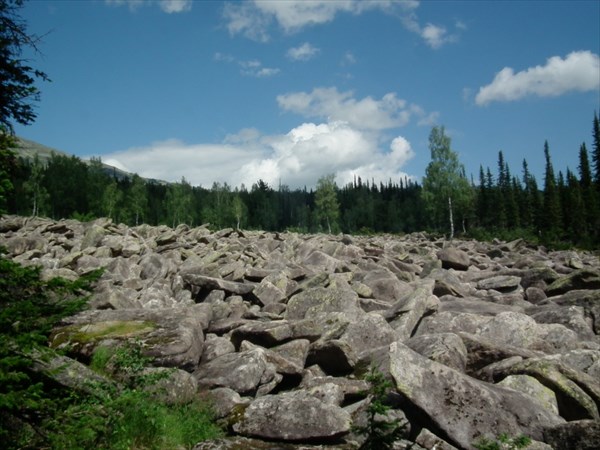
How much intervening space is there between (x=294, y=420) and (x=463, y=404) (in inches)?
111

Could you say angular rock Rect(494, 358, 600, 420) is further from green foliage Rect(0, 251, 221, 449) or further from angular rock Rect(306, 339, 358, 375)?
green foliage Rect(0, 251, 221, 449)

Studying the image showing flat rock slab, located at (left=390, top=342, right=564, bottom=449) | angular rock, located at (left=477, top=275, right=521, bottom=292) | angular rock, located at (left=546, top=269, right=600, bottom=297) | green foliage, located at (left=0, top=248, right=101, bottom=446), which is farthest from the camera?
angular rock, located at (left=477, top=275, right=521, bottom=292)

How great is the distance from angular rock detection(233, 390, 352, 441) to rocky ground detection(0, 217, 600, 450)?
2 centimetres

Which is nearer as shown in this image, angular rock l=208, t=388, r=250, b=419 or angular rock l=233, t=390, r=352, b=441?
angular rock l=233, t=390, r=352, b=441

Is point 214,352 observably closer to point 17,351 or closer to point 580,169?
point 17,351

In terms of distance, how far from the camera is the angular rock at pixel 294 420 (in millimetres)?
A: 7871

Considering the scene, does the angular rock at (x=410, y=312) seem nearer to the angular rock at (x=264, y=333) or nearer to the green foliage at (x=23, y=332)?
the angular rock at (x=264, y=333)

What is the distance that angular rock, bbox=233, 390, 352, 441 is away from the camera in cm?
787

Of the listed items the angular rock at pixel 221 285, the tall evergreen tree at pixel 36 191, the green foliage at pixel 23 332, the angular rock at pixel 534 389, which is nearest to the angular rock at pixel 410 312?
the angular rock at pixel 534 389

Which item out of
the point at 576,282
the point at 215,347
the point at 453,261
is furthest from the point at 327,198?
the point at 215,347

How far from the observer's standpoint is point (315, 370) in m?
10.8

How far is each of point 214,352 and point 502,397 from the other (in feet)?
20.5

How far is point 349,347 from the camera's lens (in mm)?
10781

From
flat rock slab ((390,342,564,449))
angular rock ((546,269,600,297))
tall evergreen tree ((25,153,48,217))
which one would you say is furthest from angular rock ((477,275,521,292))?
tall evergreen tree ((25,153,48,217))
